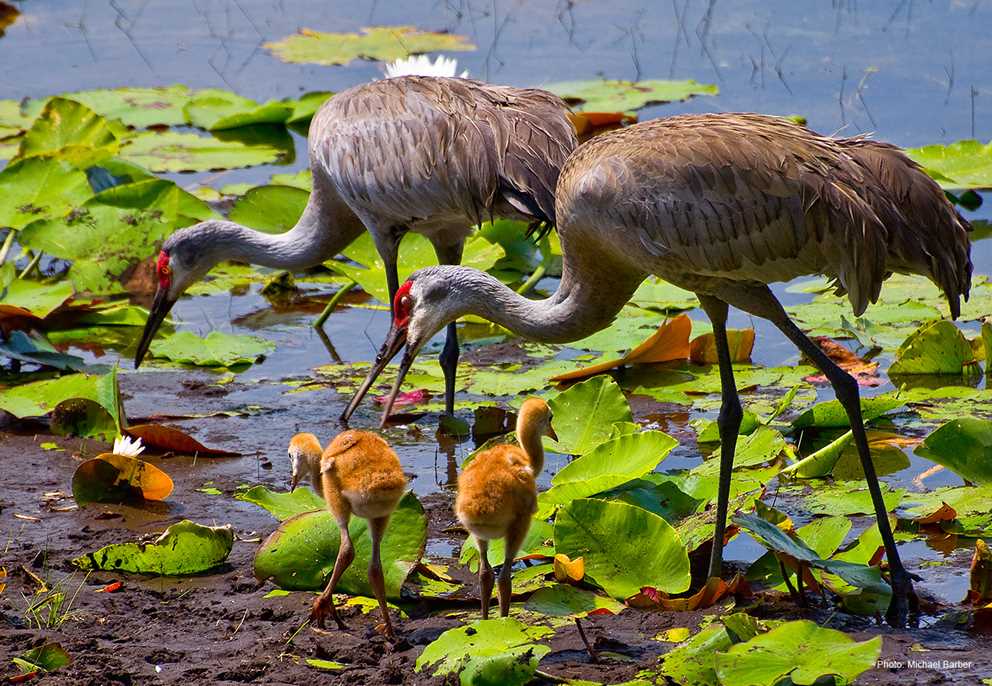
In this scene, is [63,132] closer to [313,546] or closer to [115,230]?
[115,230]

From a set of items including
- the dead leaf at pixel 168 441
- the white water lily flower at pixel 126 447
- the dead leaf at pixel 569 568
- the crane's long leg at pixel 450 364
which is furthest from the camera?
the crane's long leg at pixel 450 364

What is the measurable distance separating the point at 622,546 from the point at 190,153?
22.0ft

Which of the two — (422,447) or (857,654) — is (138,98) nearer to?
(422,447)

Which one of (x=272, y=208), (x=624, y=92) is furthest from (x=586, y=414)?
(x=624, y=92)

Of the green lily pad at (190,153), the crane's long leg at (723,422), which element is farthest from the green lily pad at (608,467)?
the green lily pad at (190,153)

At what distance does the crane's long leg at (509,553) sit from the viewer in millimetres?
4852

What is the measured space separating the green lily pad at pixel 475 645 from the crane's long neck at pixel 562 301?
172cm

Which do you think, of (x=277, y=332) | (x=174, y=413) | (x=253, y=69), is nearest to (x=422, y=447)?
(x=174, y=413)

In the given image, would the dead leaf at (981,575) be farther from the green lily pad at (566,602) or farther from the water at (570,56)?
the water at (570,56)

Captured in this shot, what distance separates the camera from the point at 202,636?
5.14 meters

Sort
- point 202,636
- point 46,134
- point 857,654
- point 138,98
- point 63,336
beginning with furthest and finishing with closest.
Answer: point 138,98
point 46,134
point 63,336
point 202,636
point 857,654

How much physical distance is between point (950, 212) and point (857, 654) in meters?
1.76

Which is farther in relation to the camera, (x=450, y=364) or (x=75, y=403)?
(x=450, y=364)

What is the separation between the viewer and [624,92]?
38.8 feet
